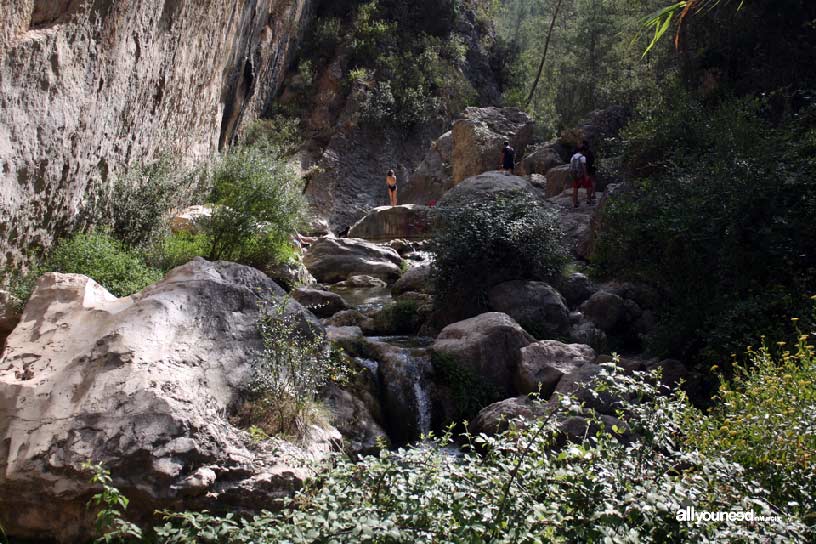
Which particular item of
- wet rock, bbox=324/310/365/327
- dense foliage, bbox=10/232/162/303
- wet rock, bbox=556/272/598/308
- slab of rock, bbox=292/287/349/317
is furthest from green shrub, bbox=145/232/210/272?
wet rock, bbox=556/272/598/308

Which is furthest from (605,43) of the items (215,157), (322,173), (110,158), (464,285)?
(110,158)

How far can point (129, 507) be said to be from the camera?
4938 millimetres

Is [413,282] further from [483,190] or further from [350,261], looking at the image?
[350,261]

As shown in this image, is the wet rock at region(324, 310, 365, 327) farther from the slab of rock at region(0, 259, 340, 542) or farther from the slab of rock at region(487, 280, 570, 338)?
the slab of rock at region(0, 259, 340, 542)

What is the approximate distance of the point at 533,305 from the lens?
1170 cm

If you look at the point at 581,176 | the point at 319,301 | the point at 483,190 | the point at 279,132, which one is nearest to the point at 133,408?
the point at 319,301

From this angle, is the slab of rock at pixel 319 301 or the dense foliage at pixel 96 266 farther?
the slab of rock at pixel 319 301

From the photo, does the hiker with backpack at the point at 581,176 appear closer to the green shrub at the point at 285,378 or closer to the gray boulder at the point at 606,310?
the gray boulder at the point at 606,310

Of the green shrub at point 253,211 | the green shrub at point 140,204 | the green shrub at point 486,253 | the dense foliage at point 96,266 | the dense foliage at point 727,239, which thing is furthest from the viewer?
the green shrub at point 253,211

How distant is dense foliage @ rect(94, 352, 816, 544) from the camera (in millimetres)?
3256

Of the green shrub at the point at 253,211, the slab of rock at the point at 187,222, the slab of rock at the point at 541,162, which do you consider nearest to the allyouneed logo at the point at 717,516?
the green shrub at the point at 253,211

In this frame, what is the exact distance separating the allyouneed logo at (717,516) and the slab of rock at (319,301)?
10.6 m

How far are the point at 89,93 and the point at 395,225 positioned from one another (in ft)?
39.2

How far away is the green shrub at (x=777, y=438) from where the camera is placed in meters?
3.86
